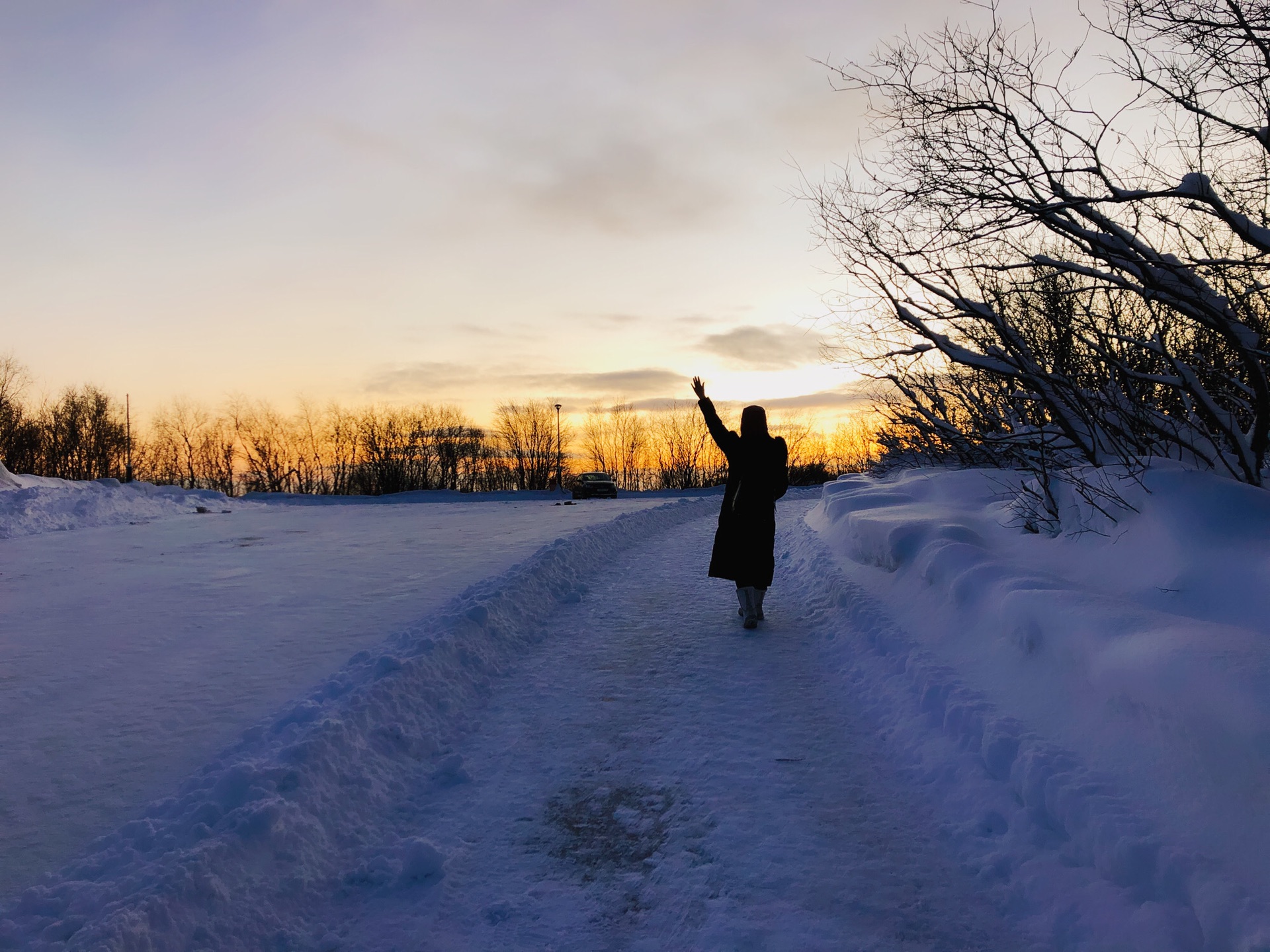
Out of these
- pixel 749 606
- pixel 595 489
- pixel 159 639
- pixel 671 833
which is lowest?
pixel 671 833

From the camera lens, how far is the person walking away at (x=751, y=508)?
6.74m

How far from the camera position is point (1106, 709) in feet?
11.4

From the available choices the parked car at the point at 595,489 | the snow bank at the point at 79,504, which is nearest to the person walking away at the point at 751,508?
the snow bank at the point at 79,504

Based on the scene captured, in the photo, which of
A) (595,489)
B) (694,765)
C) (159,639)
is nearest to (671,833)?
(694,765)

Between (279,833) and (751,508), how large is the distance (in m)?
4.84

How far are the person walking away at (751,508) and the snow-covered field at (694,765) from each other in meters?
0.50

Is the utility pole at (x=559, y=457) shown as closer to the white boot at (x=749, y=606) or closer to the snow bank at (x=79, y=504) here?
the snow bank at (x=79, y=504)

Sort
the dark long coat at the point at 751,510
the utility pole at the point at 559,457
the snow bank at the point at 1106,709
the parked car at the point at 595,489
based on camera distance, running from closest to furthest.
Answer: the snow bank at the point at 1106,709
the dark long coat at the point at 751,510
the parked car at the point at 595,489
the utility pole at the point at 559,457

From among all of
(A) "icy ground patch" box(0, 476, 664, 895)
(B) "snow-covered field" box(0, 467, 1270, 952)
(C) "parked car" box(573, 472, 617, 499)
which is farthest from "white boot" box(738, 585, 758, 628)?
(C) "parked car" box(573, 472, 617, 499)

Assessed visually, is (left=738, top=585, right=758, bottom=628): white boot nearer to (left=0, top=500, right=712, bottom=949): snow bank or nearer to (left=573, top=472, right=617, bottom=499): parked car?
(left=0, top=500, right=712, bottom=949): snow bank

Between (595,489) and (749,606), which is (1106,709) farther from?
(595,489)

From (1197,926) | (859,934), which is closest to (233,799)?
(859,934)

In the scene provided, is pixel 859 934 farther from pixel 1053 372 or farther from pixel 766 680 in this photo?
pixel 1053 372

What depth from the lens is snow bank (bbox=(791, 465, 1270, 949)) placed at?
8.31 feet
